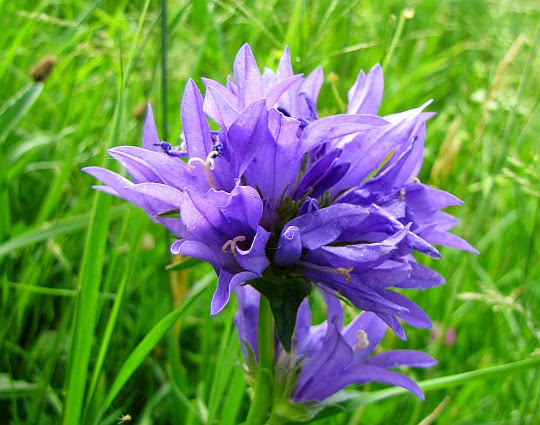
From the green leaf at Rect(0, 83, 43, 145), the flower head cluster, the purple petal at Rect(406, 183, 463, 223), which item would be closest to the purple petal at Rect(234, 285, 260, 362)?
the flower head cluster

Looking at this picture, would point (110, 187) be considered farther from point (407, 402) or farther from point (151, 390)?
point (407, 402)

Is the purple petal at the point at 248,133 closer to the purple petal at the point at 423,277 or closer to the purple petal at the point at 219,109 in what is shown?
the purple petal at the point at 219,109

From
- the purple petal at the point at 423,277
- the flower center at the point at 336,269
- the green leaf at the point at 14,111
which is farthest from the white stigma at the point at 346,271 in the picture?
the green leaf at the point at 14,111

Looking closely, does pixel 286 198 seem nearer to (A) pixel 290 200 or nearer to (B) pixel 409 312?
(A) pixel 290 200

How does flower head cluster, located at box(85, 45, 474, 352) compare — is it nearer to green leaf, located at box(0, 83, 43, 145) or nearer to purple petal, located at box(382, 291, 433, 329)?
purple petal, located at box(382, 291, 433, 329)

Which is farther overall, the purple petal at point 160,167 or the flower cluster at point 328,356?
the flower cluster at point 328,356

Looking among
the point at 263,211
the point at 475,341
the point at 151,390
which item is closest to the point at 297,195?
the point at 263,211
